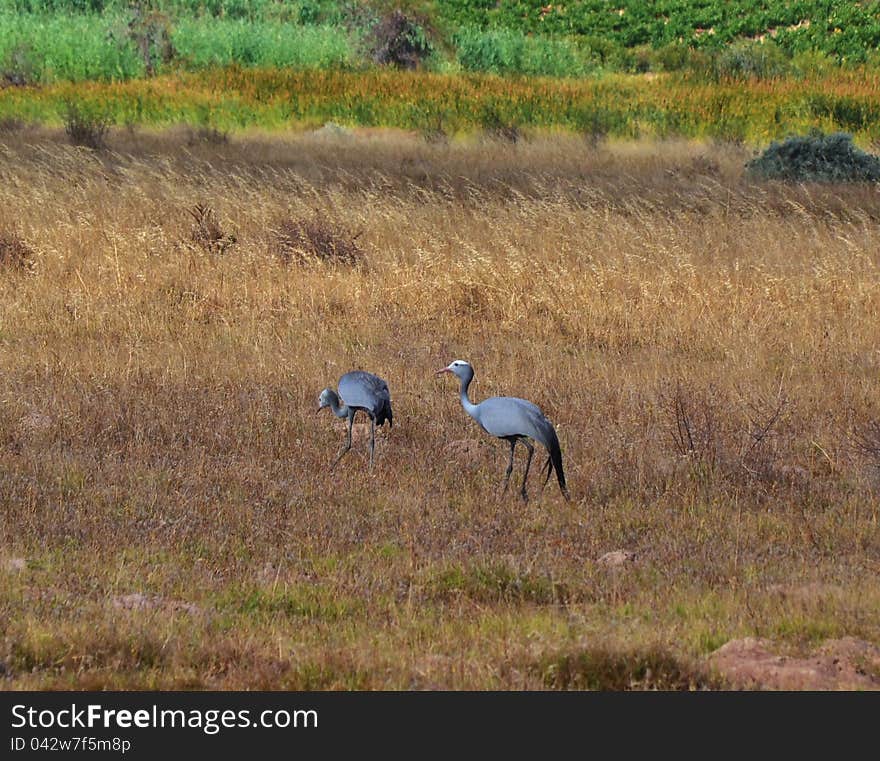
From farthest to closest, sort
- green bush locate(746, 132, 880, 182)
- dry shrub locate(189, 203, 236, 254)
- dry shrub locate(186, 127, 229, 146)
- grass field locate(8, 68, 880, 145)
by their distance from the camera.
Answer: grass field locate(8, 68, 880, 145)
dry shrub locate(186, 127, 229, 146)
green bush locate(746, 132, 880, 182)
dry shrub locate(189, 203, 236, 254)

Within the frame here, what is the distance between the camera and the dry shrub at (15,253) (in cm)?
1393

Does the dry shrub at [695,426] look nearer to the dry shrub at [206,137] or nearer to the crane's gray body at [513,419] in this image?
the crane's gray body at [513,419]

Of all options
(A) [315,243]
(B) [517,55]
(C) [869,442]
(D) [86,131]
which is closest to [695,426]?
(C) [869,442]

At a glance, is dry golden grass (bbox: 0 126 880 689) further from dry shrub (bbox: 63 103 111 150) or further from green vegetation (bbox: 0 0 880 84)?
green vegetation (bbox: 0 0 880 84)

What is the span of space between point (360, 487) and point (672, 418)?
257cm

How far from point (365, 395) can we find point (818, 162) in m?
15.7

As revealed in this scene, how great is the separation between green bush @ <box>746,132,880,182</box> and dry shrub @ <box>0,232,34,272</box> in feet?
40.0

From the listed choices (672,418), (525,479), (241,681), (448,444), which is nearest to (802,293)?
(672,418)

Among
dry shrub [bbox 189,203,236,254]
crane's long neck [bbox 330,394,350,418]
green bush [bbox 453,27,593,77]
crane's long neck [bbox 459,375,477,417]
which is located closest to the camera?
crane's long neck [bbox 459,375,477,417]

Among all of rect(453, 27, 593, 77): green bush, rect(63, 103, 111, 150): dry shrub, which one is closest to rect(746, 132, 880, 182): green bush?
rect(63, 103, 111, 150): dry shrub

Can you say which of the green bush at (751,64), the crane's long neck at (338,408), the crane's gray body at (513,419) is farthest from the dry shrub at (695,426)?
the green bush at (751,64)

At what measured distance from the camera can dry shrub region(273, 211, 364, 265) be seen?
14.6 metres

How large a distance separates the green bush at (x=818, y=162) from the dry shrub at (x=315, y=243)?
914cm

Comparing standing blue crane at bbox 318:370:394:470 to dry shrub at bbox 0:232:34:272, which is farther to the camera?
dry shrub at bbox 0:232:34:272
